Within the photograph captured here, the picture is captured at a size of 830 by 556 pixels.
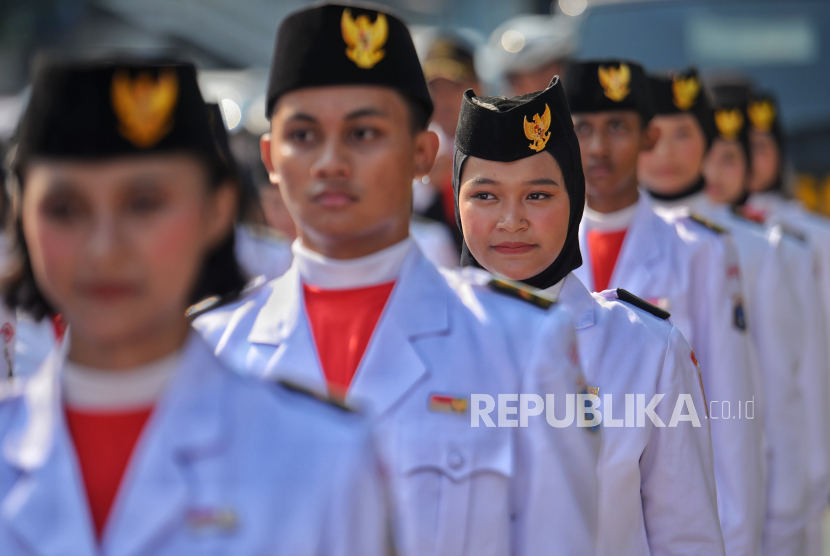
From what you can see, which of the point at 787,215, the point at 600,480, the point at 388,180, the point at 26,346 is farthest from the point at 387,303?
the point at 787,215

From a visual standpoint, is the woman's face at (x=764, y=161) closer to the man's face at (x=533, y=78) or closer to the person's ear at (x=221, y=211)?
the man's face at (x=533, y=78)

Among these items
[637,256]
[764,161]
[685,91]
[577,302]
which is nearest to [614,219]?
[637,256]

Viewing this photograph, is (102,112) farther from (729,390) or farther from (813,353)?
(813,353)

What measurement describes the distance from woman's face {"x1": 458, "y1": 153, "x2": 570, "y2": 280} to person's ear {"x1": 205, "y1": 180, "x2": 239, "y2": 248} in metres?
1.14

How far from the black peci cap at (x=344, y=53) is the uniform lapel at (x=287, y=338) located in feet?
1.43

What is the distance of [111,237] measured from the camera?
1.57 meters

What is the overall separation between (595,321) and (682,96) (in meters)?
2.41

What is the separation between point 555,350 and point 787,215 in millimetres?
5242

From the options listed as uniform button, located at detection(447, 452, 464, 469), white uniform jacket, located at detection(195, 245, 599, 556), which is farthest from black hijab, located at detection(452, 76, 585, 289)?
uniform button, located at detection(447, 452, 464, 469)

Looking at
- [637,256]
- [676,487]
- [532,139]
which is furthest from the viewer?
[637,256]

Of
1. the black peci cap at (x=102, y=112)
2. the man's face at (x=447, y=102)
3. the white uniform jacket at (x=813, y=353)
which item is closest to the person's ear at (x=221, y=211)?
the black peci cap at (x=102, y=112)

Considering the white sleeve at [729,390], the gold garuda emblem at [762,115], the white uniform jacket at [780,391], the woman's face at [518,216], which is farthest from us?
the gold garuda emblem at [762,115]

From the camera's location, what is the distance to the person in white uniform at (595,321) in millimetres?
2736

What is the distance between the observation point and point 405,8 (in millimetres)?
20297
